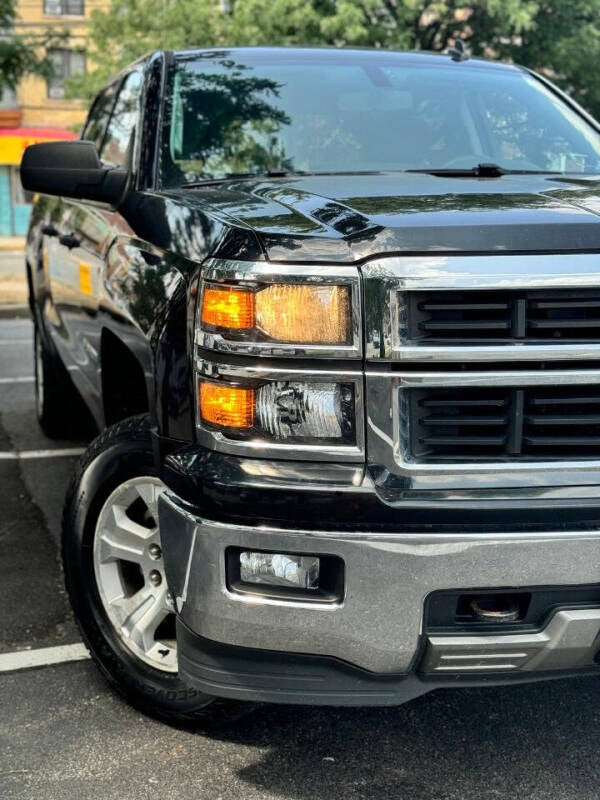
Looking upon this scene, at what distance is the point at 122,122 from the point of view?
4531 mm

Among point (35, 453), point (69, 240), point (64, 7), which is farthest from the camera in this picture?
point (64, 7)

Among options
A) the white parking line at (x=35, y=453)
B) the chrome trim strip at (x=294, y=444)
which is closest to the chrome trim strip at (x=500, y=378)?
the chrome trim strip at (x=294, y=444)

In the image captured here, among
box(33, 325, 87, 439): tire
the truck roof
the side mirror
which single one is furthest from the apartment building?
the side mirror

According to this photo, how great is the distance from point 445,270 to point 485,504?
20.5 inches

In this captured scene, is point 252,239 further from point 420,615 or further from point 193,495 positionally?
point 420,615

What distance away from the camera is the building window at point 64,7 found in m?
37.3

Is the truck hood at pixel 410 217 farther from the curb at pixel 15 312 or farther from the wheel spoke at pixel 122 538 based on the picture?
the curb at pixel 15 312

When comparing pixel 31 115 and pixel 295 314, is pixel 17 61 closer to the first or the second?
pixel 295 314

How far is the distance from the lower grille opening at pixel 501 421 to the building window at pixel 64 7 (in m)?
38.0

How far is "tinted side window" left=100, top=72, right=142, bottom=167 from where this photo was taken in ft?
13.9

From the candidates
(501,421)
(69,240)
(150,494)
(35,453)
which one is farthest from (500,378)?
(35,453)

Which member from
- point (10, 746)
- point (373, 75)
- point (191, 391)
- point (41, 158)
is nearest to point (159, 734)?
point (10, 746)

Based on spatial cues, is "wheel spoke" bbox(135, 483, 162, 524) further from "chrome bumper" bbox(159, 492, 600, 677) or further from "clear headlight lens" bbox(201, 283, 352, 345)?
"clear headlight lens" bbox(201, 283, 352, 345)

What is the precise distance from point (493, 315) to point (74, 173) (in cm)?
183
